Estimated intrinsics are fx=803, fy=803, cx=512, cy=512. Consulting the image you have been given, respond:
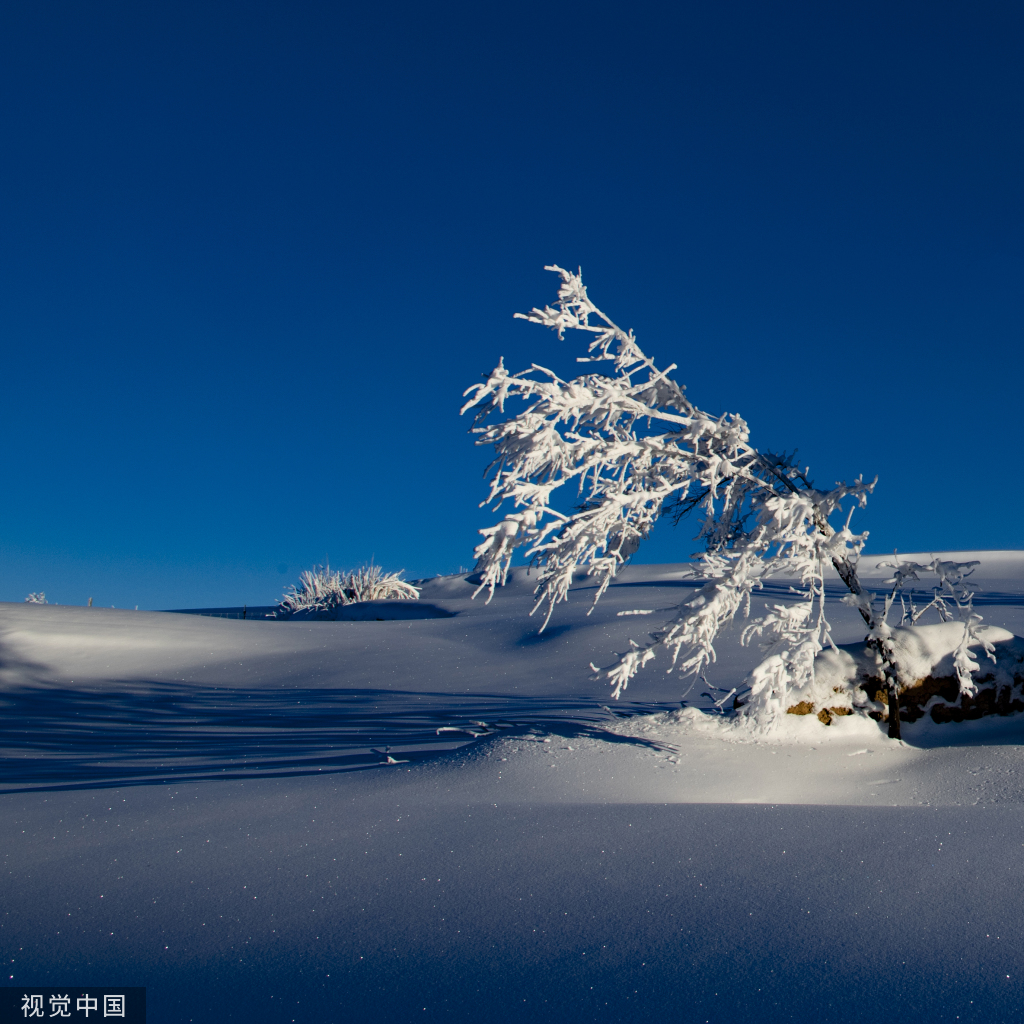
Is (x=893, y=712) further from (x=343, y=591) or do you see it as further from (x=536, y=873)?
(x=343, y=591)

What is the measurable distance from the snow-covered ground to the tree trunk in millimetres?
226

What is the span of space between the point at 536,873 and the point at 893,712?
3.55 m

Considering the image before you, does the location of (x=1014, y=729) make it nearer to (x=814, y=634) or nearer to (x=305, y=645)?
(x=814, y=634)

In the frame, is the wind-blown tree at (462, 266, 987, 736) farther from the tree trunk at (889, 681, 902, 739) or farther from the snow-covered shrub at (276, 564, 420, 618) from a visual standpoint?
the snow-covered shrub at (276, 564, 420, 618)

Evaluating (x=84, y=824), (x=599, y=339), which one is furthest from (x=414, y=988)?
(x=599, y=339)

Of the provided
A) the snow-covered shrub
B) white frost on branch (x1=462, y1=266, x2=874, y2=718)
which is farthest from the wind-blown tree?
the snow-covered shrub

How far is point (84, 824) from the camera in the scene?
148 inches

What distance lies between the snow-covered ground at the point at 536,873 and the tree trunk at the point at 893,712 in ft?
0.74

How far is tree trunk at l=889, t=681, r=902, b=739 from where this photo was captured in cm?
535

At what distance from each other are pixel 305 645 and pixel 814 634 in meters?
8.95

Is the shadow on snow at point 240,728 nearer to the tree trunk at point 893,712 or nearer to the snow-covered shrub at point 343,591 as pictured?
the tree trunk at point 893,712

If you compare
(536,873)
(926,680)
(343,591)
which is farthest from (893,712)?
(343,591)

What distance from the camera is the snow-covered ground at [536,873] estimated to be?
206 centimetres

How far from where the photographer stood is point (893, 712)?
17.6ft
